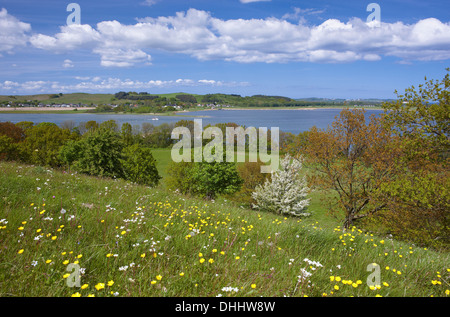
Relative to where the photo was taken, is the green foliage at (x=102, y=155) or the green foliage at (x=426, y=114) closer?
the green foliage at (x=426, y=114)

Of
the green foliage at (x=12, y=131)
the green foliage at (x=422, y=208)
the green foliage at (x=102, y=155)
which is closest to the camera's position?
the green foliage at (x=422, y=208)

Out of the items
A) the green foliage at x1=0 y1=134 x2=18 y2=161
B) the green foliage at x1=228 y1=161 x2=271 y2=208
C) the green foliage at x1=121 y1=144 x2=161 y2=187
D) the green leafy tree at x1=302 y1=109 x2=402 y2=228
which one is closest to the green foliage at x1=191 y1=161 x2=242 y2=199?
the green foliage at x1=228 y1=161 x2=271 y2=208

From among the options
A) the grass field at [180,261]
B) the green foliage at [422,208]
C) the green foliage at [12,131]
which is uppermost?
the green foliage at [12,131]

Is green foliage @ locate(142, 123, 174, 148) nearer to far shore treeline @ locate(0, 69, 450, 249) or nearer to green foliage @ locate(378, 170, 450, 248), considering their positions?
far shore treeline @ locate(0, 69, 450, 249)

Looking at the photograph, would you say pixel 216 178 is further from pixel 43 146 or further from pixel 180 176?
pixel 43 146

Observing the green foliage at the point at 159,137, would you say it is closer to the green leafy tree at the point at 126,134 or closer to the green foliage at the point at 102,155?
the green leafy tree at the point at 126,134

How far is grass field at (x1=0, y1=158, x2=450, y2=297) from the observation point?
3.12m

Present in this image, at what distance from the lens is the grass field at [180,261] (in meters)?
3.12

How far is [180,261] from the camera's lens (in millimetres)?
3758

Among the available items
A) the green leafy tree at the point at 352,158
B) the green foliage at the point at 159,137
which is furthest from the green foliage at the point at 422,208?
the green foliage at the point at 159,137
